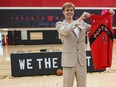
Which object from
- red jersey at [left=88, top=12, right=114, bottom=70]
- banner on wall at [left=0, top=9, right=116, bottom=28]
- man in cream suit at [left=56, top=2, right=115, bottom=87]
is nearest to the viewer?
man in cream suit at [left=56, top=2, right=115, bottom=87]

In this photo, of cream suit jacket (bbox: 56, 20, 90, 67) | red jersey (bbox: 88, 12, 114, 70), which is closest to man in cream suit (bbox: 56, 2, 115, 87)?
cream suit jacket (bbox: 56, 20, 90, 67)

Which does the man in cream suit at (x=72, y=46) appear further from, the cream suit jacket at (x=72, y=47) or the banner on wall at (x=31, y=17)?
the banner on wall at (x=31, y=17)

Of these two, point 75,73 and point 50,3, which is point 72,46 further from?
point 50,3

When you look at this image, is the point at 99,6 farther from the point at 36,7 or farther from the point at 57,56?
the point at 57,56

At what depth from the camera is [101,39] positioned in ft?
9.96

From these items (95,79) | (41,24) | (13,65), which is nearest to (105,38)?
(95,79)

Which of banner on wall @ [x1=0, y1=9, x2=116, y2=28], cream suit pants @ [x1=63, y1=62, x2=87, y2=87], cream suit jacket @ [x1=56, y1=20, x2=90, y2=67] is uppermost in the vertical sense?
banner on wall @ [x1=0, y1=9, x2=116, y2=28]

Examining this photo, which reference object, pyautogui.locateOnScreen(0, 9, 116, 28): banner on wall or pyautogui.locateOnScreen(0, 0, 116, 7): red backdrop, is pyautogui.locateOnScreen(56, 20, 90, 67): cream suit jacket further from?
pyautogui.locateOnScreen(0, 9, 116, 28): banner on wall

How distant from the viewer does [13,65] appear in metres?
5.25

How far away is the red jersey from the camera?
297cm

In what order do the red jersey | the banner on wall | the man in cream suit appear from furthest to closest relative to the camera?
the banner on wall, the red jersey, the man in cream suit

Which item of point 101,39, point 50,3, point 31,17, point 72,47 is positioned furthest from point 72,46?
point 31,17

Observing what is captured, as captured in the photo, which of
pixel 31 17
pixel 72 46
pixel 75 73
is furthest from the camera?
pixel 31 17

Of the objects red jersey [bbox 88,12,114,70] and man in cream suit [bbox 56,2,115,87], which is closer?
man in cream suit [bbox 56,2,115,87]
